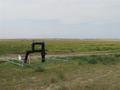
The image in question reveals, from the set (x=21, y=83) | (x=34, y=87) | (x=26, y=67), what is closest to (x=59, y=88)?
(x=34, y=87)

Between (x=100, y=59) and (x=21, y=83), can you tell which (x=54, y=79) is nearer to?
(x=21, y=83)

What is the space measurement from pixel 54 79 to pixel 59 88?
241 cm

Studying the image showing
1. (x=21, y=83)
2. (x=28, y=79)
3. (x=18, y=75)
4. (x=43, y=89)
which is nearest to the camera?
(x=43, y=89)

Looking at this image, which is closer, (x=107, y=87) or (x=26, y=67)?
(x=107, y=87)

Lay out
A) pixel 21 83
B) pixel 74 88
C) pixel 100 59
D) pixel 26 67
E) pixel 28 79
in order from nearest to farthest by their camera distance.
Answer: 1. pixel 74 88
2. pixel 21 83
3. pixel 28 79
4. pixel 26 67
5. pixel 100 59

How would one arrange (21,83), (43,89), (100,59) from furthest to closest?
1. (100,59)
2. (21,83)
3. (43,89)

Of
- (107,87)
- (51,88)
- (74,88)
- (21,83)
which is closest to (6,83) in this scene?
(21,83)

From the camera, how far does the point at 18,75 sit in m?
16.7

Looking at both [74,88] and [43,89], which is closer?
[74,88]

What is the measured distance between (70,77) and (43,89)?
341 centimetres

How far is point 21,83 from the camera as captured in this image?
14023 mm

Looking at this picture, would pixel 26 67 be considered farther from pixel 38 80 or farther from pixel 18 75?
pixel 38 80

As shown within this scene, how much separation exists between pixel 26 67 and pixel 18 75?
3.78 metres

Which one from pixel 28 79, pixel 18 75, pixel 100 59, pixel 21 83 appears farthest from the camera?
pixel 100 59
